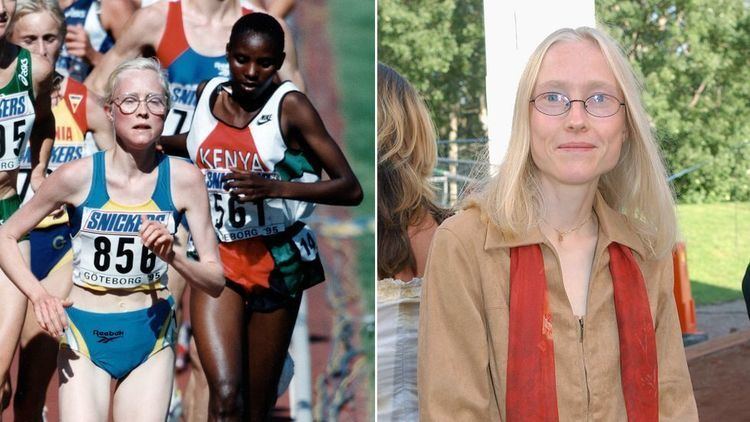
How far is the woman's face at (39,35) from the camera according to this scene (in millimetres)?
2748

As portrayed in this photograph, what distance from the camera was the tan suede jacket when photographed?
5.42ft

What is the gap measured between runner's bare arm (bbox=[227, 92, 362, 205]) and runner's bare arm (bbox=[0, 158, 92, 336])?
46 centimetres

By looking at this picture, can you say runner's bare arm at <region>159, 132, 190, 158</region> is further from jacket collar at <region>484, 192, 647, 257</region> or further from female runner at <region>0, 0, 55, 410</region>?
jacket collar at <region>484, 192, 647, 257</region>

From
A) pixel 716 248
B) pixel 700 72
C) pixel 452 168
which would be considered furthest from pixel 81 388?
pixel 700 72

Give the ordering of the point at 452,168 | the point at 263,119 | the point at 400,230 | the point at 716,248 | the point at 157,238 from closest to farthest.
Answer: the point at 157,238 < the point at 263,119 < the point at 400,230 < the point at 452,168 < the point at 716,248

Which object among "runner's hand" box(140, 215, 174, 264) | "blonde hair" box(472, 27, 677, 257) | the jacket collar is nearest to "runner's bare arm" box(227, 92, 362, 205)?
"runner's hand" box(140, 215, 174, 264)

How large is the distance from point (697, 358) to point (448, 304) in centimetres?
595

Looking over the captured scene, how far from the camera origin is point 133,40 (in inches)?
111

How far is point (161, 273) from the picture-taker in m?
2.80

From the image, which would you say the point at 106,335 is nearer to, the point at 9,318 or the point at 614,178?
the point at 9,318

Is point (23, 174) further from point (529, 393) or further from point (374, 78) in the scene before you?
point (529, 393)

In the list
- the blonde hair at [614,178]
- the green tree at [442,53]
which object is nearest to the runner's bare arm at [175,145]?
the blonde hair at [614,178]

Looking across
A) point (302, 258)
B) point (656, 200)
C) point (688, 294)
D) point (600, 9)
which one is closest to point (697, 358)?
point (688, 294)

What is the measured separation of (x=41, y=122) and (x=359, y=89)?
0.96 meters
